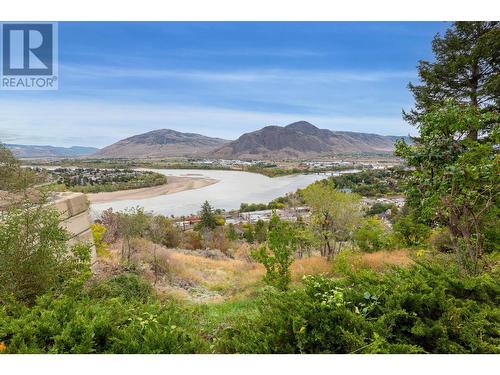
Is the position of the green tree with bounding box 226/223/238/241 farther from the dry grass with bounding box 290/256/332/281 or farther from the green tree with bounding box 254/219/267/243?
the dry grass with bounding box 290/256/332/281

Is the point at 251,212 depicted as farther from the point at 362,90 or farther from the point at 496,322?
the point at 496,322

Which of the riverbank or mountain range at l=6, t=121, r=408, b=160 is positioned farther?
mountain range at l=6, t=121, r=408, b=160

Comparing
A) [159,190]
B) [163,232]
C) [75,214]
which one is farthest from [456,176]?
[159,190]

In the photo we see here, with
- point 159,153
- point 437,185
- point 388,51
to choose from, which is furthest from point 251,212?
point 437,185

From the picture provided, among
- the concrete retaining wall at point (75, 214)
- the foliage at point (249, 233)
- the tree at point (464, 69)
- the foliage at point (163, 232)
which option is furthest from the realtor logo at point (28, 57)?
the foliage at point (249, 233)

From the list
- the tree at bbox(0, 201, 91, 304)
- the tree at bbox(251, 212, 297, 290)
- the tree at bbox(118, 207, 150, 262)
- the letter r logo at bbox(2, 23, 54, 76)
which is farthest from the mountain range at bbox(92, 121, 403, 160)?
the tree at bbox(0, 201, 91, 304)

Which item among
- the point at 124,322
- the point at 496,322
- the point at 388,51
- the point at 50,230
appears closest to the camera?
the point at 496,322

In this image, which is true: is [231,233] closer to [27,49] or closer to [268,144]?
[268,144]
